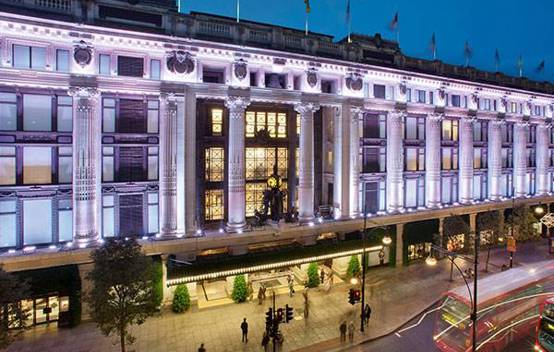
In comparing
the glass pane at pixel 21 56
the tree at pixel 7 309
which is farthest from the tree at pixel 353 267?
the glass pane at pixel 21 56

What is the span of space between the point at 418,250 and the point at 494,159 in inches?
630

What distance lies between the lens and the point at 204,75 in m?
27.2

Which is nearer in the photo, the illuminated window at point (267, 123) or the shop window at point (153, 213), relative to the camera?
the shop window at point (153, 213)

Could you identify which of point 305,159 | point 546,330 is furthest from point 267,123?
point 546,330

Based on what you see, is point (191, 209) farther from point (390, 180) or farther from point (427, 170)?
point (427, 170)

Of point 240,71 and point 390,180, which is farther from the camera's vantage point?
point 390,180

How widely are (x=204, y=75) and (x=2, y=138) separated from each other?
14200 mm

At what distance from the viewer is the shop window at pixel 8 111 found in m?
20.9

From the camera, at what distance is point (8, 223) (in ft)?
69.6

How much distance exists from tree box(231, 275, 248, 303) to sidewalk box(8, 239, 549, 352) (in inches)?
20.7

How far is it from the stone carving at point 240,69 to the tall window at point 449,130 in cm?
2375

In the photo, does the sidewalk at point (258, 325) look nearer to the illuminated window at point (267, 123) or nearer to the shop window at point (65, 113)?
the shop window at point (65, 113)

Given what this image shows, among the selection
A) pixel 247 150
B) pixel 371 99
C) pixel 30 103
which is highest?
pixel 371 99

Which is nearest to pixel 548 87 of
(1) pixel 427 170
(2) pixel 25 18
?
(1) pixel 427 170
